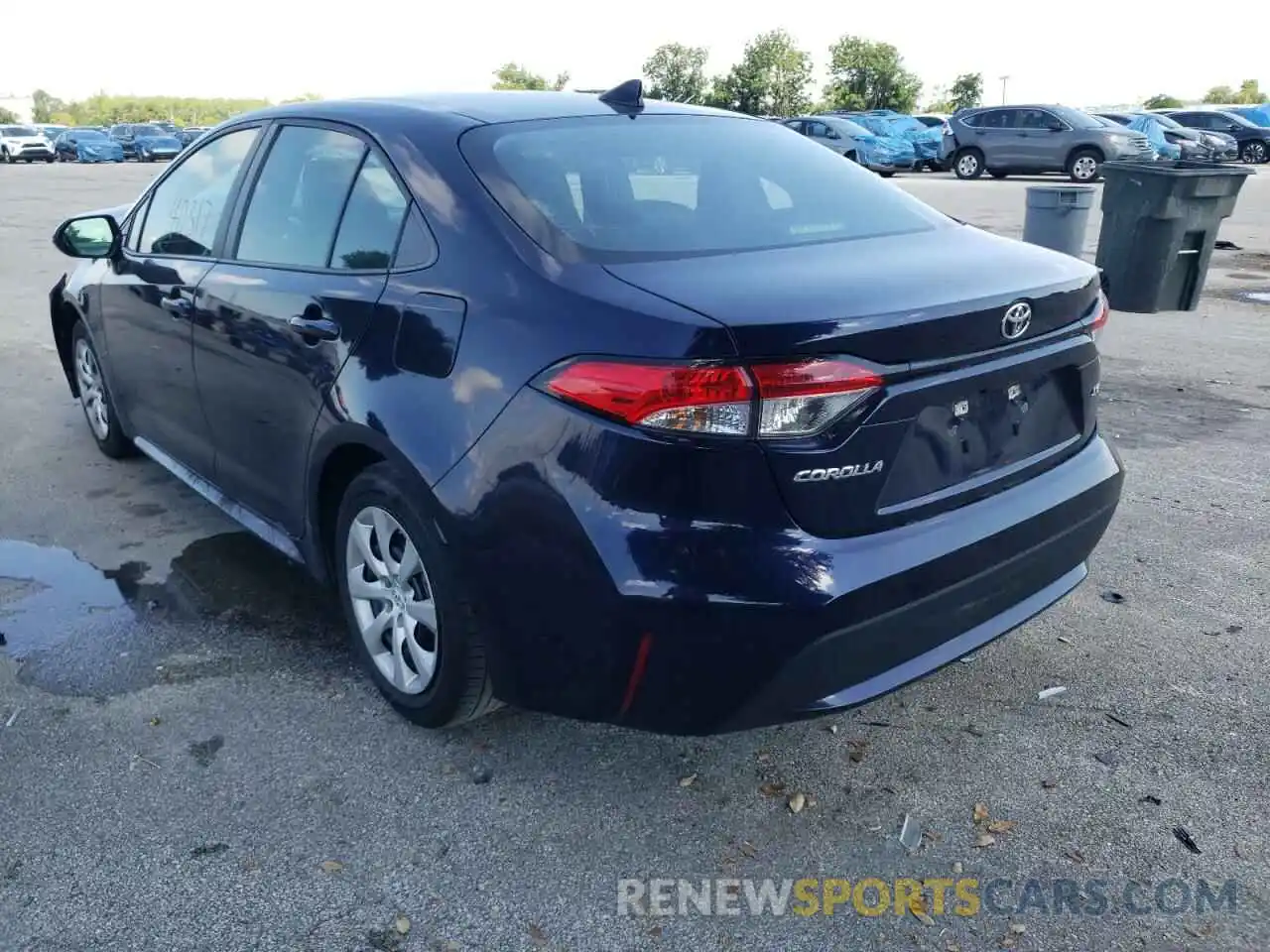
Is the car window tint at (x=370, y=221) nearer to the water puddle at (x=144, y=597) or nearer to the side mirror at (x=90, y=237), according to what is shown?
the water puddle at (x=144, y=597)

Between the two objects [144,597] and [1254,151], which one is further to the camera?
[1254,151]

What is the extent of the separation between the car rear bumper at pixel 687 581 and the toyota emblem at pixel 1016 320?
15.7 inches

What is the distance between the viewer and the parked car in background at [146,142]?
44.7 metres

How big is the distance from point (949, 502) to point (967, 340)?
371 mm

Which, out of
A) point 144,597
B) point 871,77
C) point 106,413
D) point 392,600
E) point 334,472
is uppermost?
point 334,472

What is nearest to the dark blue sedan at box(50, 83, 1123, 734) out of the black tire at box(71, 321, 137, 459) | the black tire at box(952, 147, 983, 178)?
the black tire at box(71, 321, 137, 459)

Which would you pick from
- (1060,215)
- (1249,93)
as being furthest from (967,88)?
(1060,215)

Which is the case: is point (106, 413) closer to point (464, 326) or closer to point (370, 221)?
point (370, 221)

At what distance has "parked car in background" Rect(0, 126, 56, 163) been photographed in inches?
1721

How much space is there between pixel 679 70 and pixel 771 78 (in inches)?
343

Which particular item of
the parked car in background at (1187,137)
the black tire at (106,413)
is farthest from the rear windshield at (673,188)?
the parked car in background at (1187,137)

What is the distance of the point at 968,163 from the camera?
2686 cm

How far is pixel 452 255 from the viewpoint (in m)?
2.72

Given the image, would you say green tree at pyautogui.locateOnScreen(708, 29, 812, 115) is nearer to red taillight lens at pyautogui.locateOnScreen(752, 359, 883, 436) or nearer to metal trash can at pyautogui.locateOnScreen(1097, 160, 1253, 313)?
metal trash can at pyautogui.locateOnScreen(1097, 160, 1253, 313)
